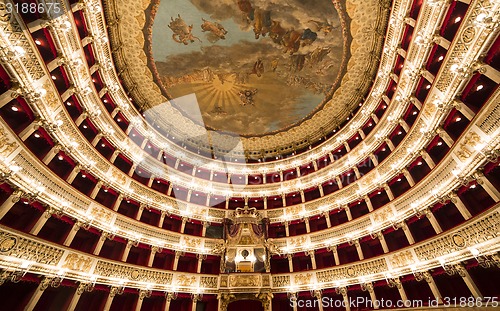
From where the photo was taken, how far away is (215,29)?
17.8m

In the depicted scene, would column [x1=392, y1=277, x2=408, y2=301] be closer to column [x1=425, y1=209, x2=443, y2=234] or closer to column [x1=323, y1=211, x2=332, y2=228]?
column [x1=425, y1=209, x2=443, y2=234]

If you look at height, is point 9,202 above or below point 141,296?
above

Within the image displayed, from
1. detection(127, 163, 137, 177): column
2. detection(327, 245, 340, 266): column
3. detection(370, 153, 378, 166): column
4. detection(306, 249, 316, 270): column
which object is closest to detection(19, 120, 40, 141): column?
detection(127, 163, 137, 177): column

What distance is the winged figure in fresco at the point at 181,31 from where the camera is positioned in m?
17.4

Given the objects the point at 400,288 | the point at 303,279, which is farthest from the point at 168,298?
the point at 400,288

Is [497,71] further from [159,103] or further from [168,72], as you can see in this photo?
[159,103]

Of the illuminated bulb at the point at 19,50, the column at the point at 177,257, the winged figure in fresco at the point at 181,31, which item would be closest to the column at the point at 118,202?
the column at the point at 177,257

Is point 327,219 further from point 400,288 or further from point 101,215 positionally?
point 101,215

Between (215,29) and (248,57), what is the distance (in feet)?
11.2

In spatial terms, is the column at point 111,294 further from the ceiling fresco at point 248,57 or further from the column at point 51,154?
the ceiling fresco at point 248,57

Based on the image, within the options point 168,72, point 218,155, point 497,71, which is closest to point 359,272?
point 497,71

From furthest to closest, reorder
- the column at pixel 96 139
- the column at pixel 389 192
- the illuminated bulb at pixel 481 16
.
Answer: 1. the column at pixel 96 139
2. the column at pixel 389 192
3. the illuminated bulb at pixel 481 16

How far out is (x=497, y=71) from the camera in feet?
28.8

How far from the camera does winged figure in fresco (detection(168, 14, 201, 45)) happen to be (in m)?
17.4
